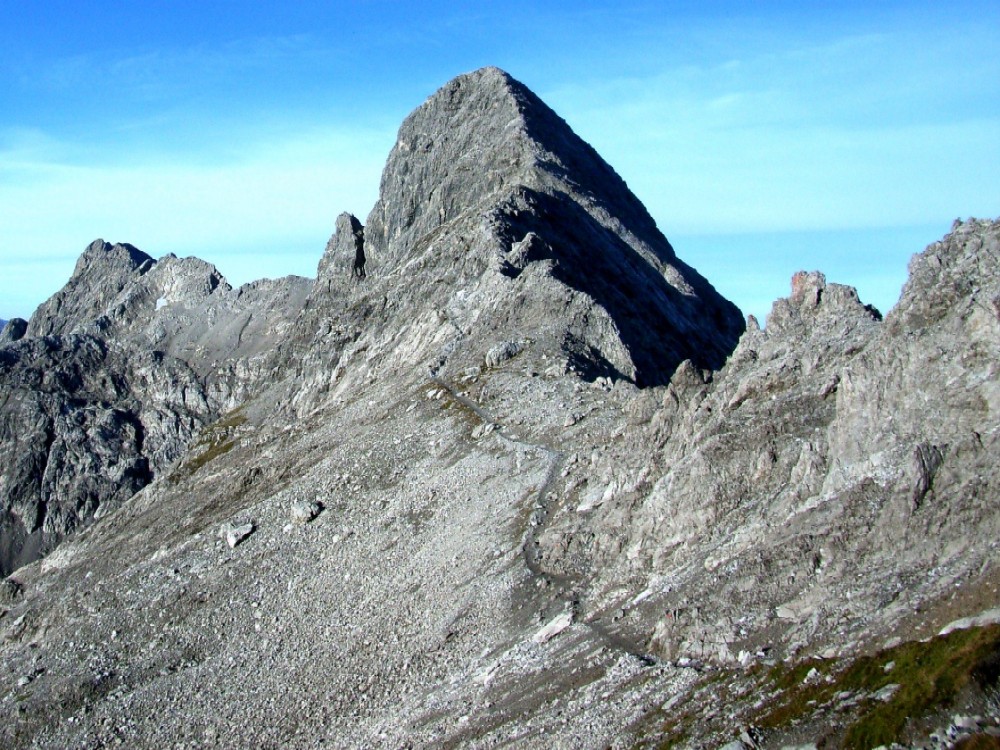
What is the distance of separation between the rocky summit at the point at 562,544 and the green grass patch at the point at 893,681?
119 mm

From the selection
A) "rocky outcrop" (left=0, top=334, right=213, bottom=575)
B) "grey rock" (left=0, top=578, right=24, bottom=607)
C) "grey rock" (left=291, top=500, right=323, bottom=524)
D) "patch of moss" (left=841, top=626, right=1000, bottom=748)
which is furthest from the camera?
"rocky outcrop" (left=0, top=334, right=213, bottom=575)

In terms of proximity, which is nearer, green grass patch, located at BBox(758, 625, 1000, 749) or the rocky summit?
green grass patch, located at BBox(758, 625, 1000, 749)

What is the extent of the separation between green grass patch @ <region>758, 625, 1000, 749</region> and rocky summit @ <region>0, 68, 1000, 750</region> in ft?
0.39

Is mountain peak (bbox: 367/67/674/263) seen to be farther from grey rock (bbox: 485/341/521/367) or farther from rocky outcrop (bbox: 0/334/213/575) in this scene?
rocky outcrop (bbox: 0/334/213/575)

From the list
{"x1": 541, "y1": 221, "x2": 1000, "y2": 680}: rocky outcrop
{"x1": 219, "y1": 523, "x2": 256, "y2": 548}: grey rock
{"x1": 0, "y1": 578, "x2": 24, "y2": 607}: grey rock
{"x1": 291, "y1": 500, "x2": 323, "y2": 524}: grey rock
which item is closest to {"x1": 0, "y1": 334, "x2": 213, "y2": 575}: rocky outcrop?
{"x1": 0, "y1": 578, "x2": 24, "y2": 607}: grey rock

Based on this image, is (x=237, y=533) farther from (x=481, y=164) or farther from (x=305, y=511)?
(x=481, y=164)

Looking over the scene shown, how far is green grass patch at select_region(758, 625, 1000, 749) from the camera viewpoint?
104 feet

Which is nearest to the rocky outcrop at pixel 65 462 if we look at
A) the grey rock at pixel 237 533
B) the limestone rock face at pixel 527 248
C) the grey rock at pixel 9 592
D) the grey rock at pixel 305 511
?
the limestone rock face at pixel 527 248

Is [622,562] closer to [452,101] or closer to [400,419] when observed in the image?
[400,419]

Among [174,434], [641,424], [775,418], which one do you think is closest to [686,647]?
[775,418]

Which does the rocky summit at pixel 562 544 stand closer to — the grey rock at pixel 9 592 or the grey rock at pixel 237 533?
the grey rock at pixel 237 533

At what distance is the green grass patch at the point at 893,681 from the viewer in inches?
1251

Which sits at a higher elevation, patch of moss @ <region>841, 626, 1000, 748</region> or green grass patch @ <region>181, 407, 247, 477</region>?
green grass patch @ <region>181, 407, 247, 477</region>

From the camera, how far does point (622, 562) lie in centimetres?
5475
